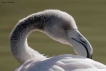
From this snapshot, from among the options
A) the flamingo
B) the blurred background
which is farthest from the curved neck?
the blurred background

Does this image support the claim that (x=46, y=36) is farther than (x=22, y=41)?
Yes

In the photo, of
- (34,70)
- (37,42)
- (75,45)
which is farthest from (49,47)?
(34,70)

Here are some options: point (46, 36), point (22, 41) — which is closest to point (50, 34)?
point (22, 41)

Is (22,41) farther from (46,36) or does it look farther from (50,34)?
(46,36)

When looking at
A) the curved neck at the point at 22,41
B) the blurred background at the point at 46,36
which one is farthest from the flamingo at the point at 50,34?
the blurred background at the point at 46,36

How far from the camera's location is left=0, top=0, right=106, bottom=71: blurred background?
5.88 metres

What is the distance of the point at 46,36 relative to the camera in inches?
255

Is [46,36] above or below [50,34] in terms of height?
above

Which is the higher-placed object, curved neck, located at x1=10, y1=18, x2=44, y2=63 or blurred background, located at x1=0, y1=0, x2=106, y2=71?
blurred background, located at x1=0, y1=0, x2=106, y2=71

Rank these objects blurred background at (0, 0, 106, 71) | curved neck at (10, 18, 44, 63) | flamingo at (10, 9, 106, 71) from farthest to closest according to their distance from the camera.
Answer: blurred background at (0, 0, 106, 71) < curved neck at (10, 18, 44, 63) < flamingo at (10, 9, 106, 71)

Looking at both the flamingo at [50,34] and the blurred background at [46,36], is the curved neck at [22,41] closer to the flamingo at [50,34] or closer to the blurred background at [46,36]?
the flamingo at [50,34]

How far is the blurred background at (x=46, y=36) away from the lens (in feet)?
19.3

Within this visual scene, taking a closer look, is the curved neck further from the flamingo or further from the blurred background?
the blurred background

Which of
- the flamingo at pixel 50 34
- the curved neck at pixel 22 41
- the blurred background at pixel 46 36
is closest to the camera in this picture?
the flamingo at pixel 50 34
